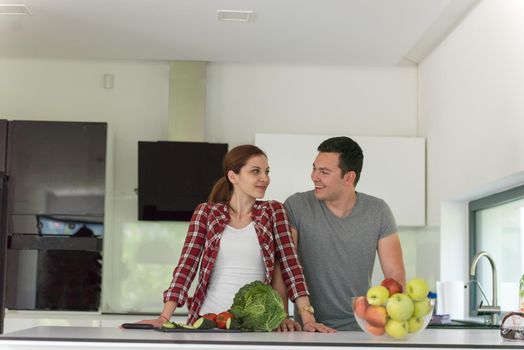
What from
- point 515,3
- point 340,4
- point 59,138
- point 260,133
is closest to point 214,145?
point 260,133

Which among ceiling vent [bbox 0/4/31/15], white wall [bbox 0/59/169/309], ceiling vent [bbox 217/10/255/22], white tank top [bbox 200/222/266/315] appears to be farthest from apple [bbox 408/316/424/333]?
white wall [bbox 0/59/169/309]

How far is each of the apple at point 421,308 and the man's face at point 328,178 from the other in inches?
35.3

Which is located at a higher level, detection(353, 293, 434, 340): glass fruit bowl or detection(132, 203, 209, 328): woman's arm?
detection(132, 203, 209, 328): woman's arm

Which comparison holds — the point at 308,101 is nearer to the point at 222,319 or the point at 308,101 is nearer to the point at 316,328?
the point at 316,328

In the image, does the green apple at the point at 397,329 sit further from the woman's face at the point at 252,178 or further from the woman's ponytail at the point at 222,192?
the woman's ponytail at the point at 222,192

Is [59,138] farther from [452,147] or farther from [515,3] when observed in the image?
[515,3]

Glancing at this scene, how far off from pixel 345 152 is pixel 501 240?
201 centimetres

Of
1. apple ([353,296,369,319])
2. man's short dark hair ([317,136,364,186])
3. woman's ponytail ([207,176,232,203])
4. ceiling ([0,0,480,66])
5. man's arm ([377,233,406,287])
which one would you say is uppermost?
ceiling ([0,0,480,66])

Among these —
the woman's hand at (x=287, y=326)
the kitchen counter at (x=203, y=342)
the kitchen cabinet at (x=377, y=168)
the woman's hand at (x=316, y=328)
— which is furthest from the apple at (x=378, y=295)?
the kitchen cabinet at (x=377, y=168)

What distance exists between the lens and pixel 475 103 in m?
4.94

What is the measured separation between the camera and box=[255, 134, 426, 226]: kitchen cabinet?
593cm

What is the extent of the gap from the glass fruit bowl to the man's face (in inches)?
33.8

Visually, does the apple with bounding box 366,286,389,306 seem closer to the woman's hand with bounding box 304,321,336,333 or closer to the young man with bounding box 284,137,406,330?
the woman's hand with bounding box 304,321,336,333

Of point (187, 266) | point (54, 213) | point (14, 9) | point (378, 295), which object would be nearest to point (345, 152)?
point (187, 266)
